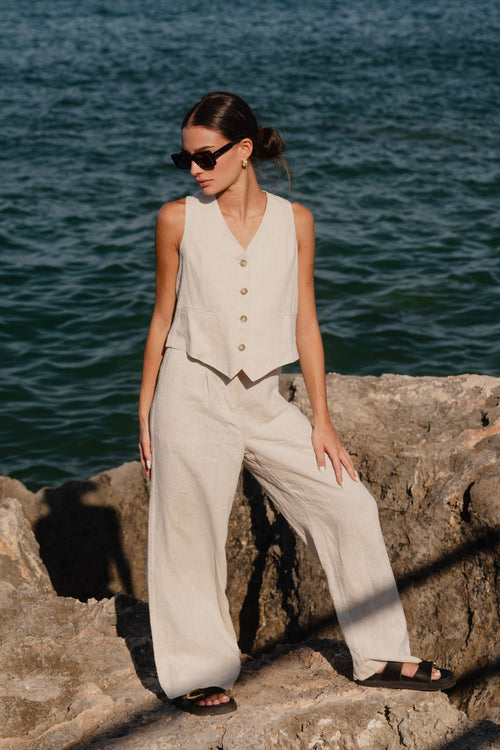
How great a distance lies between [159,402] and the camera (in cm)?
321

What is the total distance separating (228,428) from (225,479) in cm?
17

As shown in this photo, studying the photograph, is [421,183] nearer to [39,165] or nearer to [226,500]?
[39,165]

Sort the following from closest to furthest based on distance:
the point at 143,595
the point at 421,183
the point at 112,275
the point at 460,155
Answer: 1. the point at 143,595
2. the point at 112,275
3. the point at 421,183
4. the point at 460,155

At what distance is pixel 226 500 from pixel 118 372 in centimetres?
588

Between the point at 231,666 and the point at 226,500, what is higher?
the point at 226,500

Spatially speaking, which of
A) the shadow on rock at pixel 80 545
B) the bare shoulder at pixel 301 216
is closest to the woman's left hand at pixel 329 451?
the bare shoulder at pixel 301 216

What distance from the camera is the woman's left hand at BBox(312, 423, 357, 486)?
10.6ft

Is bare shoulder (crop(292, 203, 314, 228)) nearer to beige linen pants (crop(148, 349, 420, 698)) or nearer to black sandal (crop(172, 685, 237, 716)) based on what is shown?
beige linen pants (crop(148, 349, 420, 698))

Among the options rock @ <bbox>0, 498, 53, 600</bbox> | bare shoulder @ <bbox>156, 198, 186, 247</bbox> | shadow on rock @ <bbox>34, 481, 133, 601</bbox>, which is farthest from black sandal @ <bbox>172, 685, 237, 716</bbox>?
shadow on rock @ <bbox>34, 481, 133, 601</bbox>

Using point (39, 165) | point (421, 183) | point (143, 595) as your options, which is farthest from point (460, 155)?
point (143, 595)

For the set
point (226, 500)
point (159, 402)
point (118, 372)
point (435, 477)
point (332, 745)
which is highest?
point (159, 402)

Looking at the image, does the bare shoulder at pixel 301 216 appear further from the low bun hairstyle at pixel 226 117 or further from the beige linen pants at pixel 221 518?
the beige linen pants at pixel 221 518

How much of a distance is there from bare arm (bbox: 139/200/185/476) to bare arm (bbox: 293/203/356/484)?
0.41m

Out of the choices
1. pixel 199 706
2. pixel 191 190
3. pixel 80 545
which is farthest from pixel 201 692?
pixel 191 190
